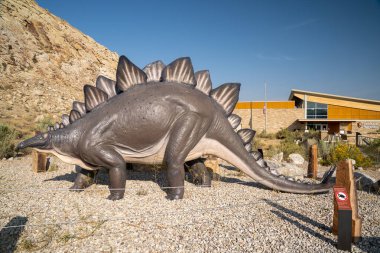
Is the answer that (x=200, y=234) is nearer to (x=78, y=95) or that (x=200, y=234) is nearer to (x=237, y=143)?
(x=237, y=143)

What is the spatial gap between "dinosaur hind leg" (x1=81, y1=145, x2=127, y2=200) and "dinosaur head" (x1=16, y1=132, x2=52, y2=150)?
655 millimetres

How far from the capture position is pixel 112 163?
3619mm

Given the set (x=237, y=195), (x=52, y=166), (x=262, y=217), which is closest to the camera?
(x=262, y=217)

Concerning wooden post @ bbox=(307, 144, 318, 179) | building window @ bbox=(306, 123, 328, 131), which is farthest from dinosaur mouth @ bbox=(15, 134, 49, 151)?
building window @ bbox=(306, 123, 328, 131)

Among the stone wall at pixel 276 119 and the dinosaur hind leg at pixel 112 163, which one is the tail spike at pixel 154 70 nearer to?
the dinosaur hind leg at pixel 112 163

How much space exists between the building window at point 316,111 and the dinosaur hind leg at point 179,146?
2598 centimetres

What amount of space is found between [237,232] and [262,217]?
1.83 ft

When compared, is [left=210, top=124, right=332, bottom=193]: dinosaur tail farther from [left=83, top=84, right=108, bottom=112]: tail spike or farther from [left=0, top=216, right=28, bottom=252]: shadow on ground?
[left=0, top=216, right=28, bottom=252]: shadow on ground

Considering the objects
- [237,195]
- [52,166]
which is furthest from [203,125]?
[52,166]

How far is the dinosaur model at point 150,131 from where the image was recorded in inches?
145

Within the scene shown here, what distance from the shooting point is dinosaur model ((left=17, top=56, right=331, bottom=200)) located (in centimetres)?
367

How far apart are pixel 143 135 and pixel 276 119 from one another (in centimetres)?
2464

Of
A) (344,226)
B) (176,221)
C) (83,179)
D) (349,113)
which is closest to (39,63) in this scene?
(83,179)

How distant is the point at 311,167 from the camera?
5633 millimetres
